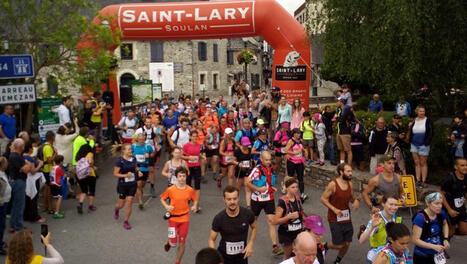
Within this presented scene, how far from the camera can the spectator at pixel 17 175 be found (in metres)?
7.47

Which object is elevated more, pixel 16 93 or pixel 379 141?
pixel 16 93

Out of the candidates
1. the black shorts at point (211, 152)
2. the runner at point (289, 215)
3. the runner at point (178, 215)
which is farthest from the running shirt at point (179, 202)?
the black shorts at point (211, 152)

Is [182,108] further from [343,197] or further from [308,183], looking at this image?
[343,197]

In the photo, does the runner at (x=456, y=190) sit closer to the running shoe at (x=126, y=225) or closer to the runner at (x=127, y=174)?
the runner at (x=127, y=174)

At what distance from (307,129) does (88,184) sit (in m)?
5.66

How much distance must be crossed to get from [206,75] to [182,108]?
29.3m

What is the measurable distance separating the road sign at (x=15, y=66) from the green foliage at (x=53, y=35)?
4592 millimetres

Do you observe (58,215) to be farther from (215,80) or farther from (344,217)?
(215,80)

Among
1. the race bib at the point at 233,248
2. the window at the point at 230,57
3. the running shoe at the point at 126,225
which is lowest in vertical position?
the running shoe at the point at 126,225

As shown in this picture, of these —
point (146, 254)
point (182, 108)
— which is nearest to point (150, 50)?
point (182, 108)

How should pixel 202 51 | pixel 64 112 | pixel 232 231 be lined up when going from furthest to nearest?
pixel 202 51
pixel 64 112
pixel 232 231

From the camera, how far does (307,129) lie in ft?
38.1

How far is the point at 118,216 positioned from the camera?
356 inches

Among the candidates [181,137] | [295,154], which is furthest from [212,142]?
[295,154]
